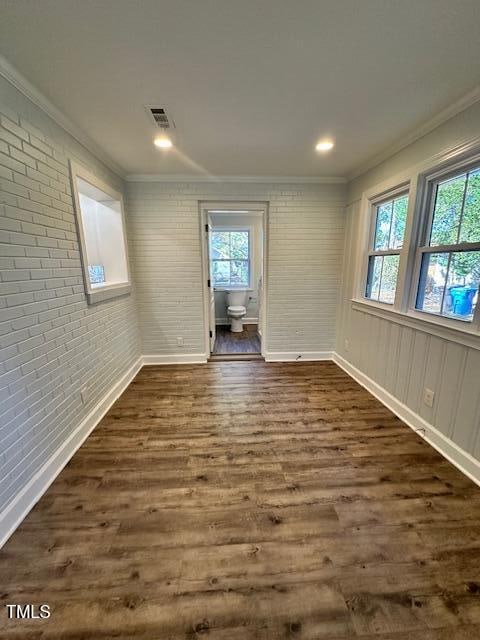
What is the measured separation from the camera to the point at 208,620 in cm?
100

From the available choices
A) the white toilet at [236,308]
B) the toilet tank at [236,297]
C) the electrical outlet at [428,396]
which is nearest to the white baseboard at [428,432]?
the electrical outlet at [428,396]

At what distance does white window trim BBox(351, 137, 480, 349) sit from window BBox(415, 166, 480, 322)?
56mm

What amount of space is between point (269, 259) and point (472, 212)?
203cm

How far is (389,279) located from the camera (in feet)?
8.45

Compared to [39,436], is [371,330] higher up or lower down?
higher up

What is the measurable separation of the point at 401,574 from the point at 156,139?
317cm

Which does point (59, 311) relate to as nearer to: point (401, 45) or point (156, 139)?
point (156, 139)

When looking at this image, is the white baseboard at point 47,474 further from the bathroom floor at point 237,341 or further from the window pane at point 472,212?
the window pane at point 472,212

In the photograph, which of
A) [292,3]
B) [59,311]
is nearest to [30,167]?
[59,311]

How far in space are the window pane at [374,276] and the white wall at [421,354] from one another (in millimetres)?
210

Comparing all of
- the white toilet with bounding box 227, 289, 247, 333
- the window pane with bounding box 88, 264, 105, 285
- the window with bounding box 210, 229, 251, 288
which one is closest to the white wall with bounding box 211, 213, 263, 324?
the window with bounding box 210, 229, 251, 288

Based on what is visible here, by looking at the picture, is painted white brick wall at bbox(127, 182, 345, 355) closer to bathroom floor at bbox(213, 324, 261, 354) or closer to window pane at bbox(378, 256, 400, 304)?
bathroom floor at bbox(213, 324, 261, 354)

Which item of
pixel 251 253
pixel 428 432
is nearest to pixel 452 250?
pixel 428 432

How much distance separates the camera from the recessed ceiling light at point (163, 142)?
215cm
